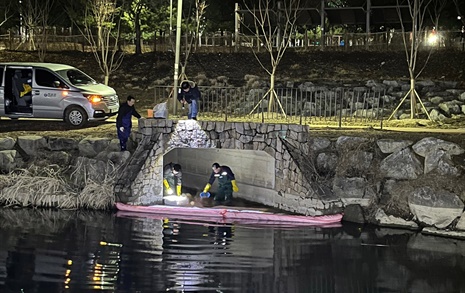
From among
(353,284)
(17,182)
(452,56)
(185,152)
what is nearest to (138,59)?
(185,152)

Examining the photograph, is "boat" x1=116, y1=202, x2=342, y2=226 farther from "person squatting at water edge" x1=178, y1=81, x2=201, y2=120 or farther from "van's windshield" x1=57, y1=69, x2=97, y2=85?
"van's windshield" x1=57, y1=69, x2=97, y2=85

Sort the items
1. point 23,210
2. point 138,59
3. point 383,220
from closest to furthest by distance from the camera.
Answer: point 383,220
point 23,210
point 138,59

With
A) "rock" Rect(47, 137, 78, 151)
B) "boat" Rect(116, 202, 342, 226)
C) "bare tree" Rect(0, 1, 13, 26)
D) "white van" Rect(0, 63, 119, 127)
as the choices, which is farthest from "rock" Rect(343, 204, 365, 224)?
"bare tree" Rect(0, 1, 13, 26)

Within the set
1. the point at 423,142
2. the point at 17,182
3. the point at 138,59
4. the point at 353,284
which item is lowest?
the point at 353,284

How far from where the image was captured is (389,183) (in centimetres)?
1814

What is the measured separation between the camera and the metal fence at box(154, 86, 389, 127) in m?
23.0

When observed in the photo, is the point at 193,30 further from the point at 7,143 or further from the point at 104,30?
the point at 7,143

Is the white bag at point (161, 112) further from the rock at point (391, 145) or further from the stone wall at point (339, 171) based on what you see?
the rock at point (391, 145)

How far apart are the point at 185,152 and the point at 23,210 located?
7.05 meters

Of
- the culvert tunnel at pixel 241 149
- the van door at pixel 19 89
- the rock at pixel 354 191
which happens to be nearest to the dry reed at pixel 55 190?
the culvert tunnel at pixel 241 149

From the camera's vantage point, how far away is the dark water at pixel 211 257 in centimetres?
1355

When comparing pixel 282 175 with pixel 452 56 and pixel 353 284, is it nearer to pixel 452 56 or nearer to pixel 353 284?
pixel 353 284

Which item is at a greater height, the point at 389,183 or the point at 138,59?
the point at 138,59

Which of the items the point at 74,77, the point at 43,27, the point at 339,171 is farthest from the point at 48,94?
the point at 43,27
